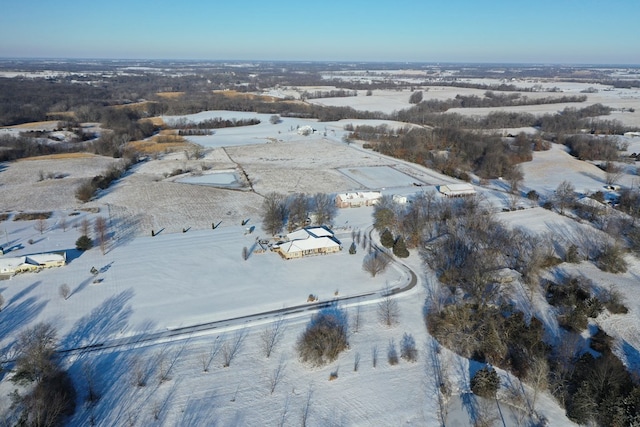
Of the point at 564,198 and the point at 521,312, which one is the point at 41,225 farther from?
the point at 564,198

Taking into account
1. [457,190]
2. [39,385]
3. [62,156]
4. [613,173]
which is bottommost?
[613,173]

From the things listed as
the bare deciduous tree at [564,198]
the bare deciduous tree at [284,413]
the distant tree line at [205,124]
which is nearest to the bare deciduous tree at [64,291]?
the bare deciduous tree at [284,413]

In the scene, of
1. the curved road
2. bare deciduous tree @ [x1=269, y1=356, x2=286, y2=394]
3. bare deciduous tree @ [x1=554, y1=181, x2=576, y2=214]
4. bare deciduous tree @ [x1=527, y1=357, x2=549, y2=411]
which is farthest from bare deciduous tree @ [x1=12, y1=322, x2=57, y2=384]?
bare deciduous tree @ [x1=554, y1=181, x2=576, y2=214]

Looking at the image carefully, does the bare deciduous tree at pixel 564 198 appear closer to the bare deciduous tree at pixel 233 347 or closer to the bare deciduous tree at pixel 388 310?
the bare deciduous tree at pixel 388 310

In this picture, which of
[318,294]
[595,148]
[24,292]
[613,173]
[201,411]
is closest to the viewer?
[201,411]

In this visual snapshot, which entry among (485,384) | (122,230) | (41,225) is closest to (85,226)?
(122,230)

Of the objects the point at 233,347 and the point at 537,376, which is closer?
the point at 537,376

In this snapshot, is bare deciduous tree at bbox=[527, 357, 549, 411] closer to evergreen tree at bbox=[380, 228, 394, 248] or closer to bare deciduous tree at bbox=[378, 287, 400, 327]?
bare deciduous tree at bbox=[378, 287, 400, 327]
